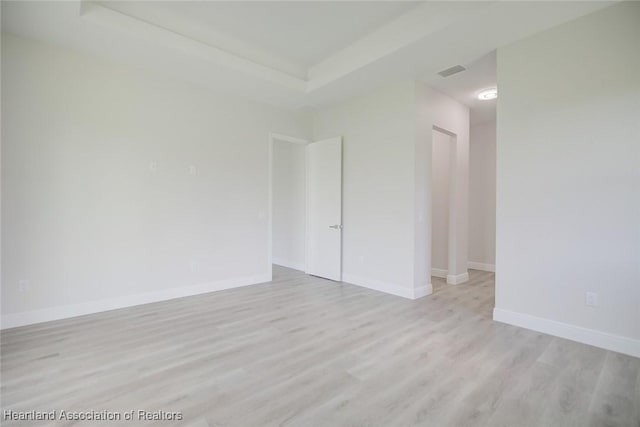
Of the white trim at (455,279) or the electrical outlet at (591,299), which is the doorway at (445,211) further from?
the electrical outlet at (591,299)

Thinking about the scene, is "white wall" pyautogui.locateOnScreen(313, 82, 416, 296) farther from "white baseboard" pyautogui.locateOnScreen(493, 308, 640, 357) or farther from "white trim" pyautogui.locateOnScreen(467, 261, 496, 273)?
"white trim" pyautogui.locateOnScreen(467, 261, 496, 273)

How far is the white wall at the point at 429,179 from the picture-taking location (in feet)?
13.2

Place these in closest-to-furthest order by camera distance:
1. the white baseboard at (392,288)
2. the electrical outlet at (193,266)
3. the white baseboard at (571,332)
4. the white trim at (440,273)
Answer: the white baseboard at (571,332) → the white baseboard at (392,288) → the electrical outlet at (193,266) → the white trim at (440,273)

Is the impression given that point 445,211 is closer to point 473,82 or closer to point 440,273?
point 440,273

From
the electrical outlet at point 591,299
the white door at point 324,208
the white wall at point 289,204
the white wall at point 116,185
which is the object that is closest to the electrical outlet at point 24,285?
the white wall at point 116,185

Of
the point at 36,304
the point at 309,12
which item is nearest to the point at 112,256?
the point at 36,304

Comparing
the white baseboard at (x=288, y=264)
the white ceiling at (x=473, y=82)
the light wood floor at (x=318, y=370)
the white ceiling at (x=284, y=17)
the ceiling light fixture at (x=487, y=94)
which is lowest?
the light wood floor at (x=318, y=370)

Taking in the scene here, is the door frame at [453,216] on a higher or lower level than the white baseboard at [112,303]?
higher

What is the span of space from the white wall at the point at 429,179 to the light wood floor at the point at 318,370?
0.97m

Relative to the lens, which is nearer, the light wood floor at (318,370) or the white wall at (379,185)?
the light wood floor at (318,370)

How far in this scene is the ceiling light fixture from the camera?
429 cm

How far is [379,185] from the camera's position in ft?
14.3

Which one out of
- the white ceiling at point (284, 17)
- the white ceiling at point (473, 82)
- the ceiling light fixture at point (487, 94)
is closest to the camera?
the white ceiling at point (284, 17)

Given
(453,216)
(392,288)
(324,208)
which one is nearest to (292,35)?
(324,208)
